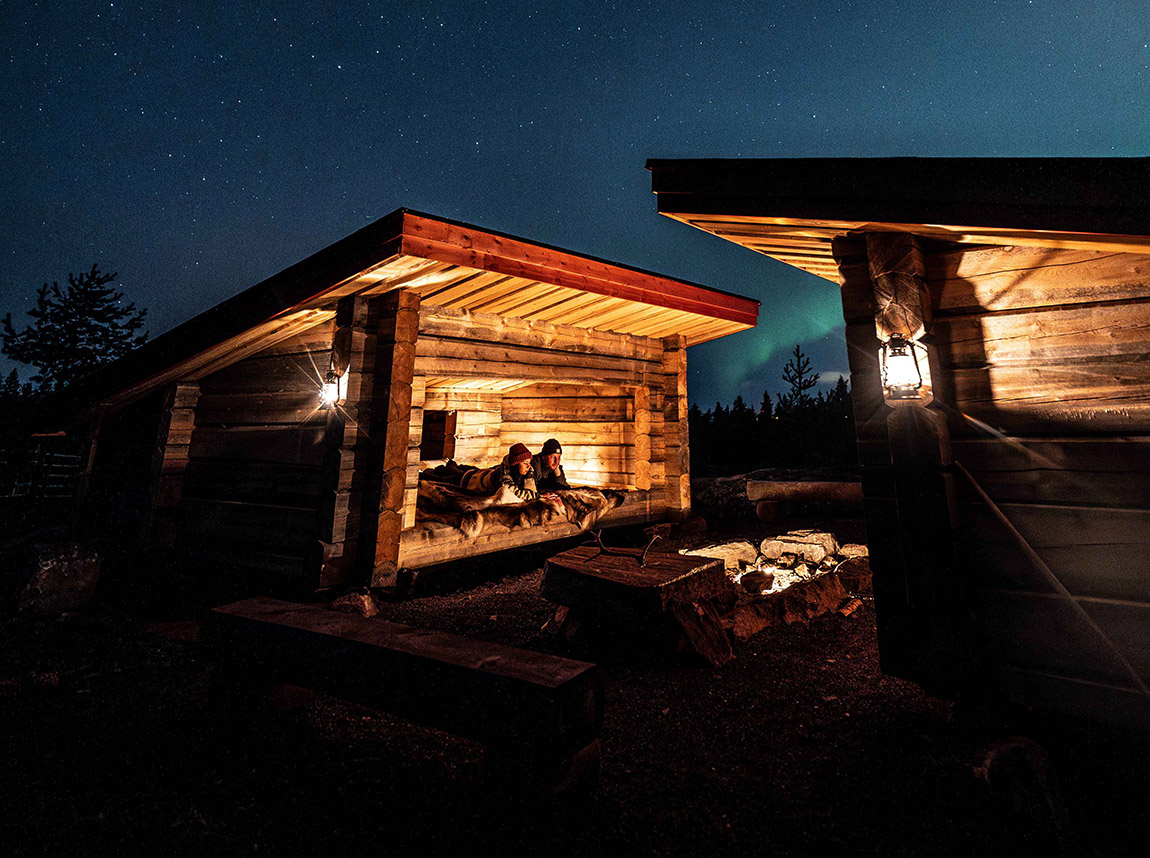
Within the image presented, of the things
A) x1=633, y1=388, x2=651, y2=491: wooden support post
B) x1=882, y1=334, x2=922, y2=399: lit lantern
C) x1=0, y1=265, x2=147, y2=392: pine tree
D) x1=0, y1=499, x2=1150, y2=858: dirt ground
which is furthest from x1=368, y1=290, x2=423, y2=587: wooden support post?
x1=0, y1=265, x2=147, y2=392: pine tree

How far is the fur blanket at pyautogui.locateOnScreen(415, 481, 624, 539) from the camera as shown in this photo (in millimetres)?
5887

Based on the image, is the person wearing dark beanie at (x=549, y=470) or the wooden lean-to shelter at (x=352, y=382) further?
the person wearing dark beanie at (x=549, y=470)

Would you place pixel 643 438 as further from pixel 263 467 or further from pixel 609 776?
pixel 609 776

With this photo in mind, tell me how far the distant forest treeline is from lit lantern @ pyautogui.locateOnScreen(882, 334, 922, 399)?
13851 mm

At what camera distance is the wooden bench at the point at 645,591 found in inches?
134

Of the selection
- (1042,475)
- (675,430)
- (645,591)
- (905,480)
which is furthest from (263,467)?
(1042,475)

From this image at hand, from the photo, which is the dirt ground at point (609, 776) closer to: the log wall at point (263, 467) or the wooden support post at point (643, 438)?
the log wall at point (263, 467)

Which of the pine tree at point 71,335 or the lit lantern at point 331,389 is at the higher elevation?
the pine tree at point 71,335

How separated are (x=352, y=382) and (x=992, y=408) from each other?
17.5ft

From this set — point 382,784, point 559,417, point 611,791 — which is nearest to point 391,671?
point 382,784

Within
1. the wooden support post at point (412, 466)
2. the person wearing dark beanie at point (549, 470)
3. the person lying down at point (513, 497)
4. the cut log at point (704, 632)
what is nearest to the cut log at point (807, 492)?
the person lying down at point (513, 497)

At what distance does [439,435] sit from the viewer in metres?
10.2

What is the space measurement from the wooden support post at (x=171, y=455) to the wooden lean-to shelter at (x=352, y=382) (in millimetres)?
18

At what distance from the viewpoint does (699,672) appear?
330 centimetres
